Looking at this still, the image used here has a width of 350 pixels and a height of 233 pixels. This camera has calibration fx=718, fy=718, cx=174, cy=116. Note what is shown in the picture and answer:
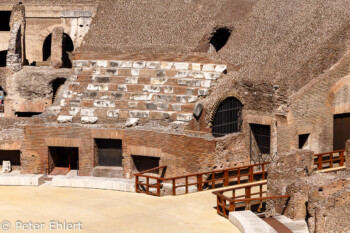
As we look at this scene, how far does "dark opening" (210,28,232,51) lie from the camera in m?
29.8

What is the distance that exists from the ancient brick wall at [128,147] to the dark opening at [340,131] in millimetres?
5286

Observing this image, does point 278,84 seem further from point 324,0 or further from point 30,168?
point 30,168

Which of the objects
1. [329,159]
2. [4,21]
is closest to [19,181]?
[329,159]

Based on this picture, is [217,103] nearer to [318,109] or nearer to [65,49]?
[318,109]

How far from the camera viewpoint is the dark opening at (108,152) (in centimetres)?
2467

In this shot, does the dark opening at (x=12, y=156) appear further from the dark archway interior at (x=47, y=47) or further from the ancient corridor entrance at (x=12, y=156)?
the dark archway interior at (x=47, y=47)

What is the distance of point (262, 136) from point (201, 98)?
2.53 m

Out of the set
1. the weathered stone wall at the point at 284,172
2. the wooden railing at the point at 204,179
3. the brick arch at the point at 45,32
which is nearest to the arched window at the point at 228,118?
the wooden railing at the point at 204,179

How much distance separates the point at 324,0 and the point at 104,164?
10871 millimetres

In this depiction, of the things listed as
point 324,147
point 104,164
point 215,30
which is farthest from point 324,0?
point 104,164

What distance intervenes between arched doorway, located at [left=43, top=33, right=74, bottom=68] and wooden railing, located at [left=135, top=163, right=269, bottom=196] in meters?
11.6

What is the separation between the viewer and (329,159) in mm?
24203

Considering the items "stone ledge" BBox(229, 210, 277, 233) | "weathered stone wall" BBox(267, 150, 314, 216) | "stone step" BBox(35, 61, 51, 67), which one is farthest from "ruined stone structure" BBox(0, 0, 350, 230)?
"stone step" BBox(35, 61, 51, 67)

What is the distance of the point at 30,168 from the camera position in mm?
24453
